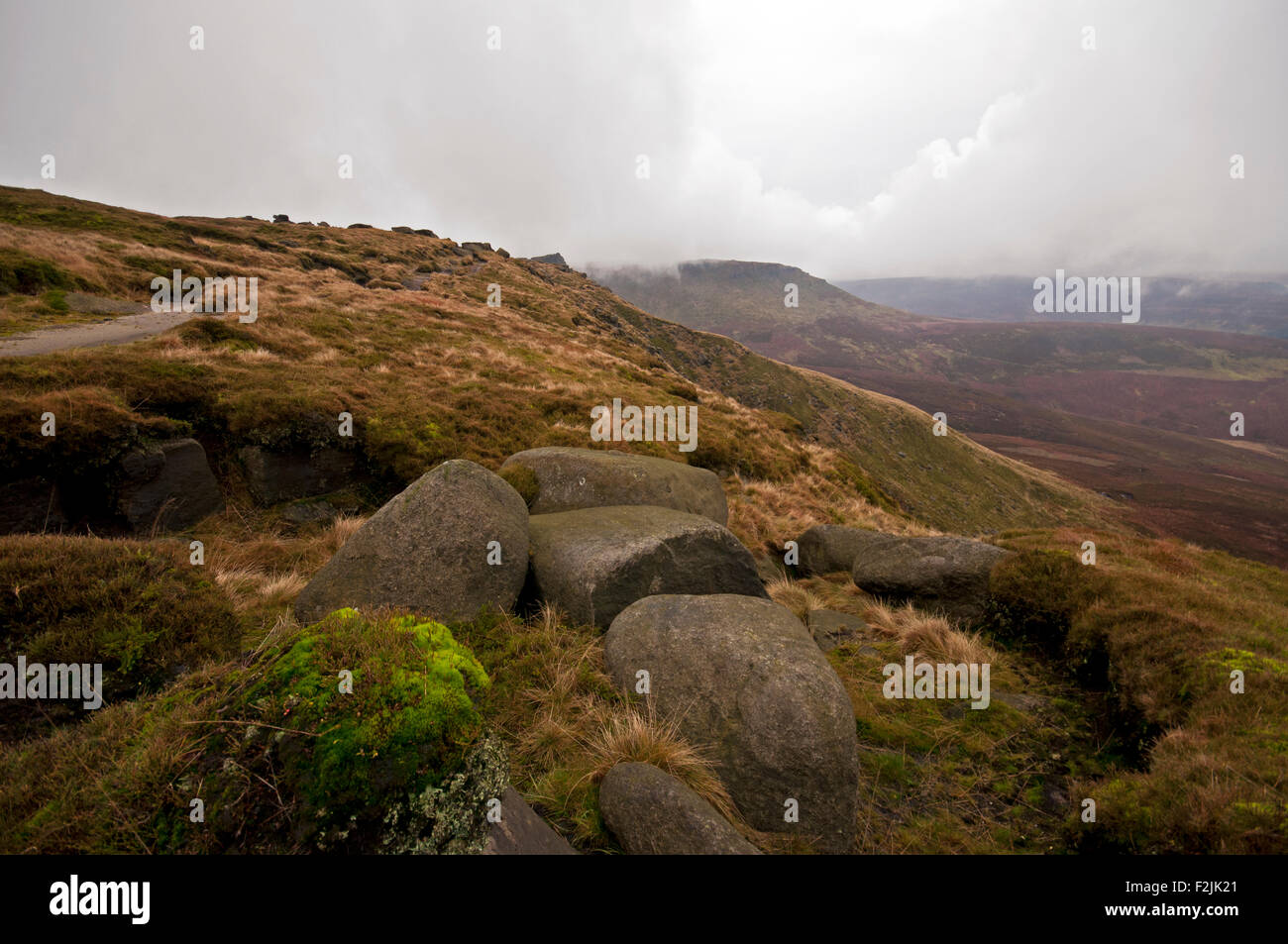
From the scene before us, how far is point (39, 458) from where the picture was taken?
6273 millimetres

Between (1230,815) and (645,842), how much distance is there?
13.1ft

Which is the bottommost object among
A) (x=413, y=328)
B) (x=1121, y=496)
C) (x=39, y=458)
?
(x=1121, y=496)

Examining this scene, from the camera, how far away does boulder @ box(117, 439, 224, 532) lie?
687 centimetres

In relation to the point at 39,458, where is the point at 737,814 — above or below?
below

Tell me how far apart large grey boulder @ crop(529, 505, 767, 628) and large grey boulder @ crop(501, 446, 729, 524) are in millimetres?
1282

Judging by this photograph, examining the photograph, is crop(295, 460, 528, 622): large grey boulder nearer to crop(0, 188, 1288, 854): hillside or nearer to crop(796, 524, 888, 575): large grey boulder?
crop(0, 188, 1288, 854): hillside

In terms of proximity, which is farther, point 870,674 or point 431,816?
point 870,674

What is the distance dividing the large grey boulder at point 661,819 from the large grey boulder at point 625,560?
8.53 ft

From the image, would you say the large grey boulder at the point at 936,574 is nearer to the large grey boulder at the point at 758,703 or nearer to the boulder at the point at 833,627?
the boulder at the point at 833,627

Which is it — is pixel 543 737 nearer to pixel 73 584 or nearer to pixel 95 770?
pixel 95 770

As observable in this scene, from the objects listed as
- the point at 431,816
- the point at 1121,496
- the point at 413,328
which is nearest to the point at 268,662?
the point at 431,816

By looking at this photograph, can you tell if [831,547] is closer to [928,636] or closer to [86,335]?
[928,636]

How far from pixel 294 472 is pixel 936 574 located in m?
11.9

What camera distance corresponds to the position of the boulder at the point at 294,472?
8.35m
